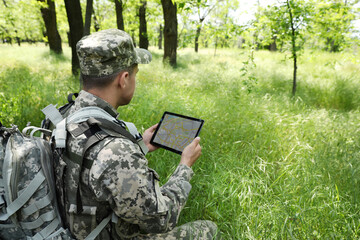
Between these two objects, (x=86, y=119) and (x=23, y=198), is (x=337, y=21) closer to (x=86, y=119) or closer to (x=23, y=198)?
(x=86, y=119)

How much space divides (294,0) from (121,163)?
5257 mm

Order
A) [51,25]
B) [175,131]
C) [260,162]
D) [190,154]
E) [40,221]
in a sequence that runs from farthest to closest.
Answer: [51,25] → [260,162] → [175,131] → [190,154] → [40,221]

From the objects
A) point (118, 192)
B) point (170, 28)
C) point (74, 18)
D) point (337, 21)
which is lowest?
point (118, 192)

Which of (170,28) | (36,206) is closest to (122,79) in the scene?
(36,206)

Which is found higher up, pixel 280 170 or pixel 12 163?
pixel 12 163

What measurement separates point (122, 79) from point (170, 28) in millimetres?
8257

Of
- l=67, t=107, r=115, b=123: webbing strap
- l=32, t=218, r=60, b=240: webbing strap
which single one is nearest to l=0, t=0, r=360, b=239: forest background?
l=32, t=218, r=60, b=240: webbing strap

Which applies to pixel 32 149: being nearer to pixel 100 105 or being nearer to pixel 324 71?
pixel 100 105

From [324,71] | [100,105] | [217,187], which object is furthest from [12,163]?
[324,71]

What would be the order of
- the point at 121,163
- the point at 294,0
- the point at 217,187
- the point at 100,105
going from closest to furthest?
the point at 121,163
the point at 100,105
the point at 217,187
the point at 294,0

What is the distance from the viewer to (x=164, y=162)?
8.51 ft

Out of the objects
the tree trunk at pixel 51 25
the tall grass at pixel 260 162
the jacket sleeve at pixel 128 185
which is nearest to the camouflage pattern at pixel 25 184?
the jacket sleeve at pixel 128 185

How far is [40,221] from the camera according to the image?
1.15 m

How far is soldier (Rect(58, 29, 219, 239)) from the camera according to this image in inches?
41.4
